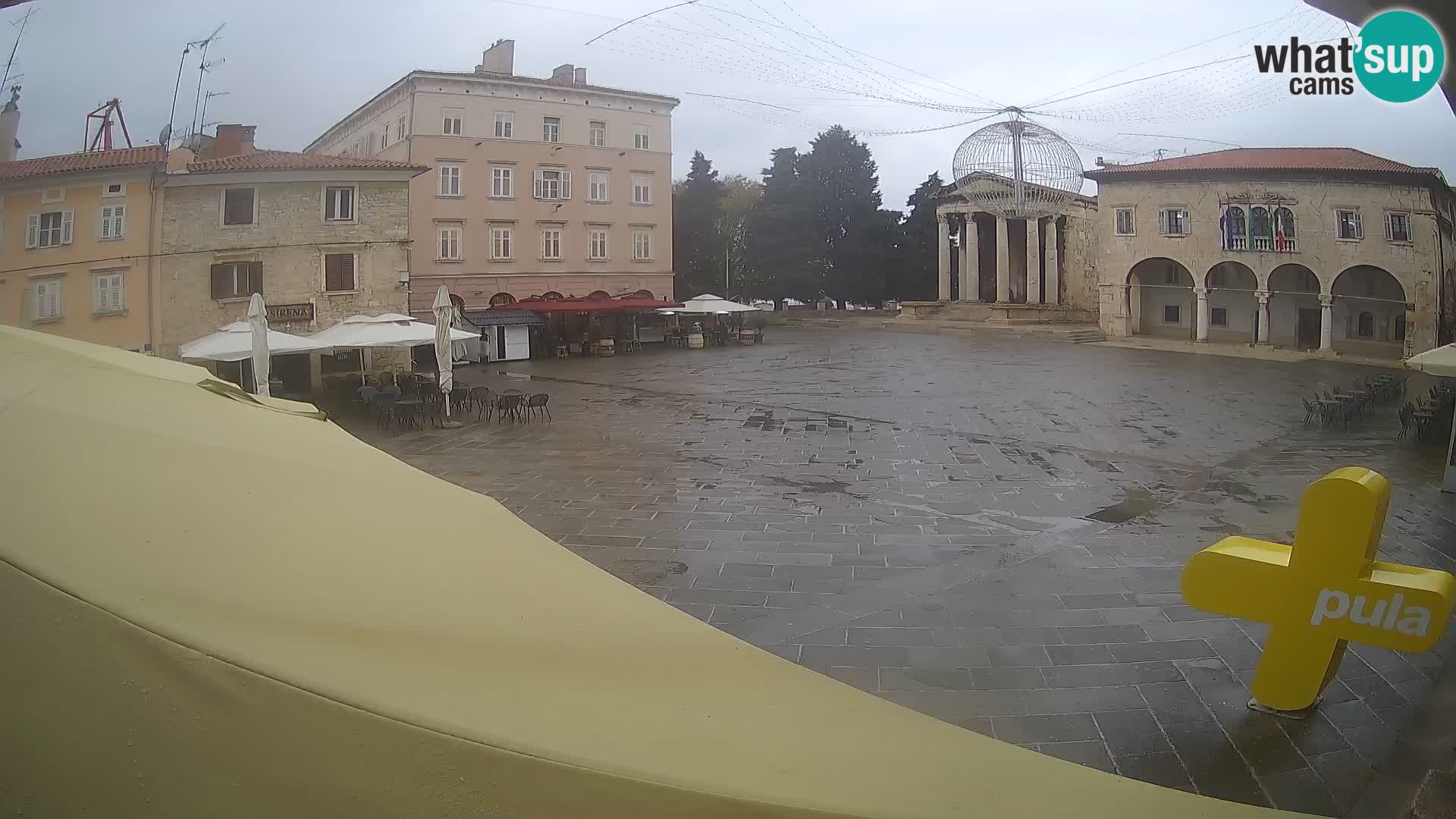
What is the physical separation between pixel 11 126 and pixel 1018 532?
5988 millimetres

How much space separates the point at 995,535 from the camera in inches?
244

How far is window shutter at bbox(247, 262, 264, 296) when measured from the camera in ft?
12.7

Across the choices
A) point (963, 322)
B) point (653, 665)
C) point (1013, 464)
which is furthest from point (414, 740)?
point (963, 322)

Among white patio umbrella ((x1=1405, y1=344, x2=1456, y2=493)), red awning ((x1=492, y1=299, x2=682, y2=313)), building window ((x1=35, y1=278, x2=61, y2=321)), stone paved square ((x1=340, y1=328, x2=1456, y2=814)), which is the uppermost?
red awning ((x1=492, y1=299, x2=682, y2=313))

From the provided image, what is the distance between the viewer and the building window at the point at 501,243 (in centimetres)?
1349

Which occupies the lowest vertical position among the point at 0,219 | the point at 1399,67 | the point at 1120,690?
the point at 1120,690

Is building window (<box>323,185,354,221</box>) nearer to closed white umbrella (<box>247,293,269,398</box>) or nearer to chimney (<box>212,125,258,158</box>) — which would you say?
chimney (<box>212,125,258,158</box>)

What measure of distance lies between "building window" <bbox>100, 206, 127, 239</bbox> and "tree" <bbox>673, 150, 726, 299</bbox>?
2829cm

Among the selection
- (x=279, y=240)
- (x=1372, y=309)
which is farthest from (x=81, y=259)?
(x=1372, y=309)

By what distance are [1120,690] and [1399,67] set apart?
267 centimetres

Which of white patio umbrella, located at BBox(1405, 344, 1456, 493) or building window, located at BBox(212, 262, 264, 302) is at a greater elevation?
building window, located at BBox(212, 262, 264, 302)

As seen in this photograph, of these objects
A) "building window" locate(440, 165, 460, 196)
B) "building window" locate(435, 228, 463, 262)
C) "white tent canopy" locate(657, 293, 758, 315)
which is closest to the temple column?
"white tent canopy" locate(657, 293, 758, 315)

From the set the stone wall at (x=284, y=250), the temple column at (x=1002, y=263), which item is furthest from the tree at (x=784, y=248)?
the stone wall at (x=284, y=250)

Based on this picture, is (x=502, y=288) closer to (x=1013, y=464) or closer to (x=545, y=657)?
(x=1013, y=464)
